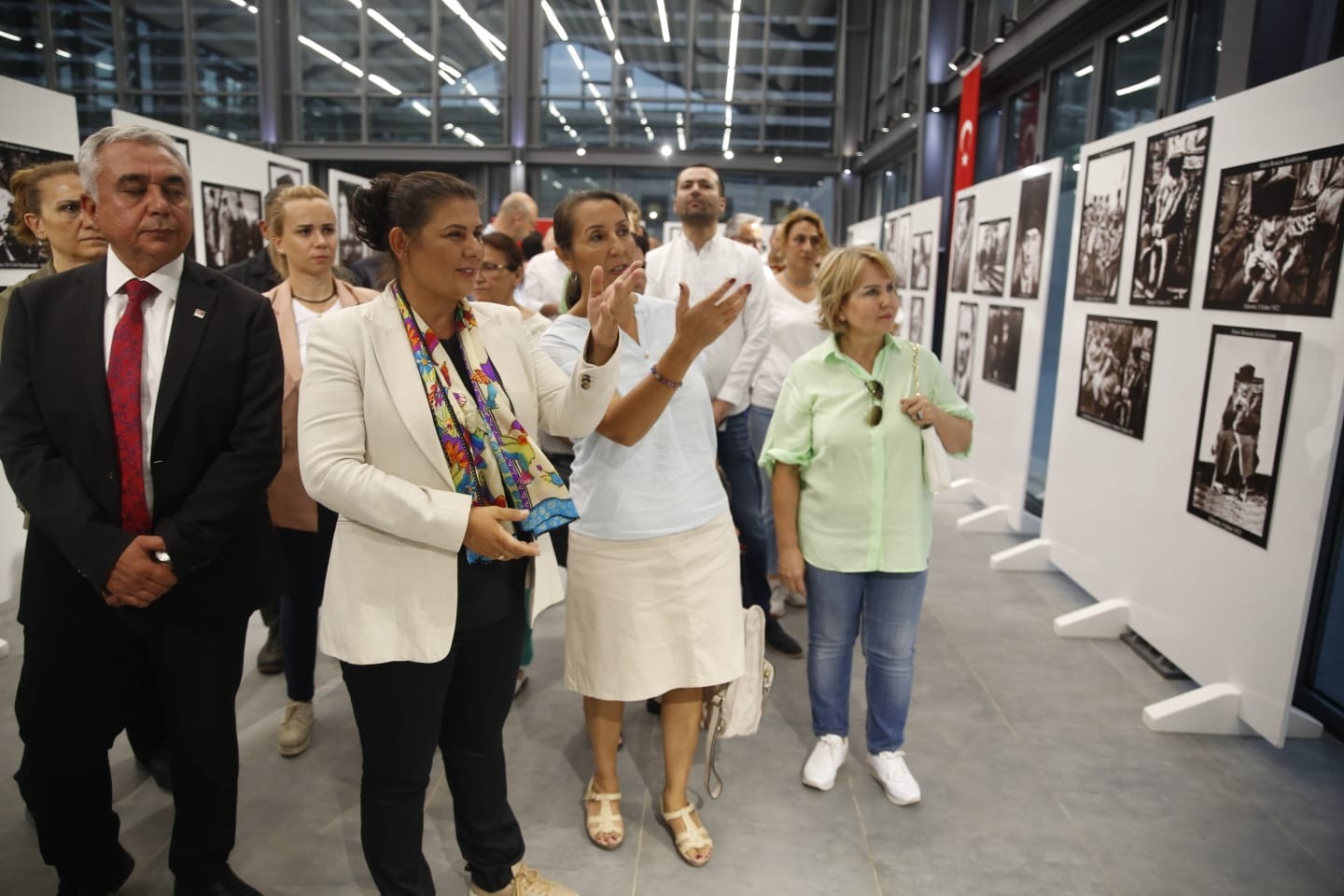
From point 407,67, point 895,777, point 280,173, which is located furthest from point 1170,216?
point 407,67

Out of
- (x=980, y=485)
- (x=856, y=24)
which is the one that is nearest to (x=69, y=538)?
(x=980, y=485)

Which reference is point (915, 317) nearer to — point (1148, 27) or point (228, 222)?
point (1148, 27)

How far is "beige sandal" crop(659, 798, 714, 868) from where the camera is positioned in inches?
89.1

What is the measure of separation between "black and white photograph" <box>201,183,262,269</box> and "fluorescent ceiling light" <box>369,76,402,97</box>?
26.3 feet

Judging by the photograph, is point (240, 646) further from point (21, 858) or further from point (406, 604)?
point (21, 858)

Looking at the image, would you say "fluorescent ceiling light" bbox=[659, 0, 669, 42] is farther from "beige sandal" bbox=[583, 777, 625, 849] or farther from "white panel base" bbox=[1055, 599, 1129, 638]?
"beige sandal" bbox=[583, 777, 625, 849]

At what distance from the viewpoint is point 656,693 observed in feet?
7.08

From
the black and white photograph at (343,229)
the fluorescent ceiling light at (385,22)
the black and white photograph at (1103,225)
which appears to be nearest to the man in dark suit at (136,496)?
the black and white photograph at (1103,225)

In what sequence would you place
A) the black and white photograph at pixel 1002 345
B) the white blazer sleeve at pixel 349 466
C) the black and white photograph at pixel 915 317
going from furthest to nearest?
the black and white photograph at pixel 915 317 → the black and white photograph at pixel 1002 345 → the white blazer sleeve at pixel 349 466

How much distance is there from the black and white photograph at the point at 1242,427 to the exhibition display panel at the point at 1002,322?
1546 mm

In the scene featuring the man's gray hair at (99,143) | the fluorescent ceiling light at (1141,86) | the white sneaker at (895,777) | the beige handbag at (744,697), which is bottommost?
the white sneaker at (895,777)

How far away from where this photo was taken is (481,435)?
164 centimetres

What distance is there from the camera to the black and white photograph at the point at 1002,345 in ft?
15.9

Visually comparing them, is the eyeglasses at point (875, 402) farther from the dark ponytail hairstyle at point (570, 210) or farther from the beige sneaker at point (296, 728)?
the beige sneaker at point (296, 728)
